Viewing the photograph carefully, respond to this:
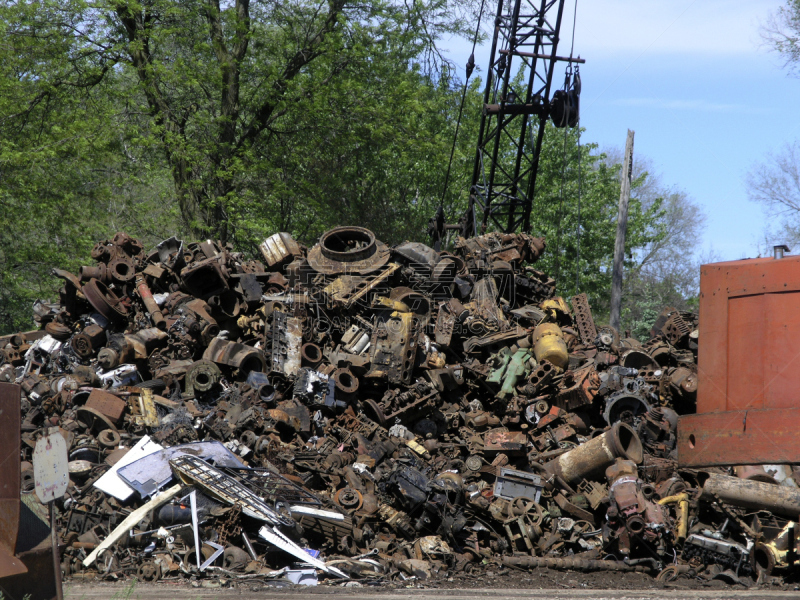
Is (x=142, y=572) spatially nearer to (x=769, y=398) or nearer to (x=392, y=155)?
(x=769, y=398)

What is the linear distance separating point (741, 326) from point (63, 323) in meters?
11.2

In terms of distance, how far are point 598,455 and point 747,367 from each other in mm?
4065

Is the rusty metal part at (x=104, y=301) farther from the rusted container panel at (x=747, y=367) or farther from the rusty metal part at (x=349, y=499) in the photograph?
the rusted container panel at (x=747, y=367)

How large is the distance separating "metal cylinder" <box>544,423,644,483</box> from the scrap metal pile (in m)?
0.03

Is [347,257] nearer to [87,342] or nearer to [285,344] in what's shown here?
[285,344]

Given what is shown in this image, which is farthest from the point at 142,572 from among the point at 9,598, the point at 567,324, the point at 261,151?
the point at 261,151

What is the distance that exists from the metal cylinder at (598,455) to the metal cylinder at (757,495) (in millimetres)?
1639

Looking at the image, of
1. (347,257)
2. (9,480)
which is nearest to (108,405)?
(347,257)

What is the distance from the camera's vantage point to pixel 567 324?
12.4 m

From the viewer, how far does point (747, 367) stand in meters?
4.60

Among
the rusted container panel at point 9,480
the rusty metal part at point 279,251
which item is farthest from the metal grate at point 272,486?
the rusty metal part at point 279,251

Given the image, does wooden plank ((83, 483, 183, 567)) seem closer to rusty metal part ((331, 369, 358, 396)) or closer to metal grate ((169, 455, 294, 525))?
metal grate ((169, 455, 294, 525))

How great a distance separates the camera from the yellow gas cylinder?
10.0 metres

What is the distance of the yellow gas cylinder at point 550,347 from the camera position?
10.0 metres
